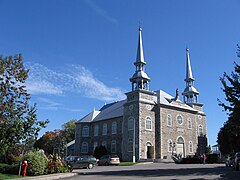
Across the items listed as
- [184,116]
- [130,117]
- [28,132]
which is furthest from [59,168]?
[184,116]

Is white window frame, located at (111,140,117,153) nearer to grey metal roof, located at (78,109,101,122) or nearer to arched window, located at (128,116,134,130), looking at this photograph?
arched window, located at (128,116,134,130)

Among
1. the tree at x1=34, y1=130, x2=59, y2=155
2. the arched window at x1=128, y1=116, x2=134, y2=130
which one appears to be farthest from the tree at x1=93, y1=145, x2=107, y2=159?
the tree at x1=34, y1=130, x2=59, y2=155

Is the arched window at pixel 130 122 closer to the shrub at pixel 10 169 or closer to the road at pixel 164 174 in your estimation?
the road at pixel 164 174

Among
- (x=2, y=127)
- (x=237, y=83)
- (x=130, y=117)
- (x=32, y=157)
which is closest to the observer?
(x=2, y=127)

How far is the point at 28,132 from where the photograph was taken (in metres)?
18.0

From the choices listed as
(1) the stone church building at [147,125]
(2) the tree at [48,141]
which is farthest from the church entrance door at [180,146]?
(2) the tree at [48,141]

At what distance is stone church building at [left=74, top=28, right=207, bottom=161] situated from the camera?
44.0 metres

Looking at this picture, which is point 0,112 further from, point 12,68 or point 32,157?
point 32,157

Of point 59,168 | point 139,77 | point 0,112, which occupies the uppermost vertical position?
point 139,77

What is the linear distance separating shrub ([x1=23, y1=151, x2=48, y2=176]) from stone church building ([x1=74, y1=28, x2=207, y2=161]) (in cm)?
2381

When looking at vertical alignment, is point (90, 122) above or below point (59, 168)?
above

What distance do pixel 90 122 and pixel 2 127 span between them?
41.7 metres

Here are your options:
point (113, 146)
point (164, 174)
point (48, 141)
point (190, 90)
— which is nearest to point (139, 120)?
point (113, 146)

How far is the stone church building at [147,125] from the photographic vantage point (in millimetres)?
43969
